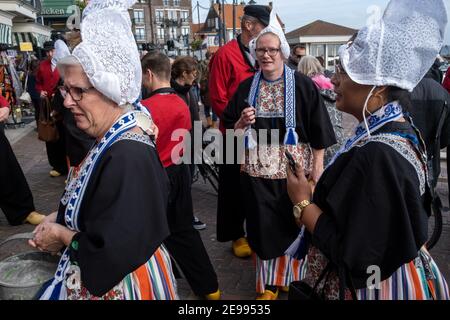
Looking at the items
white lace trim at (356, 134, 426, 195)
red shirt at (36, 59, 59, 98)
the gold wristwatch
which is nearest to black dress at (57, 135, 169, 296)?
the gold wristwatch

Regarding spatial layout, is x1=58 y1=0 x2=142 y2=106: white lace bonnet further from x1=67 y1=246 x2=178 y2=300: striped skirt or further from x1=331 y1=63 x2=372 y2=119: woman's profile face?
x1=331 y1=63 x2=372 y2=119: woman's profile face

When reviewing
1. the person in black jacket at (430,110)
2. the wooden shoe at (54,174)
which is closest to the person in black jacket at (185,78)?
the person in black jacket at (430,110)

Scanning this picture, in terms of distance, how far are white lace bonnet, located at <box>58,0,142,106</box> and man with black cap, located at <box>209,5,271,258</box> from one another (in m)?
2.10

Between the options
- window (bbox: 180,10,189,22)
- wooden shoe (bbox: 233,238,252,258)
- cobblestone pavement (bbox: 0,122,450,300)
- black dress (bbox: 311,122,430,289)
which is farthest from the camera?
window (bbox: 180,10,189,22)

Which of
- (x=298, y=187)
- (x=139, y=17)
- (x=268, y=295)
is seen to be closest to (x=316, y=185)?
(x=298, y=187)

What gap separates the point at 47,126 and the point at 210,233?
3.39 metres

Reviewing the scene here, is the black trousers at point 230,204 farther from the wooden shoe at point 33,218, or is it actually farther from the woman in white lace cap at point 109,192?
the wooden shoe at point 33,218

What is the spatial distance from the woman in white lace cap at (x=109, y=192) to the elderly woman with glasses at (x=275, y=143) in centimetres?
137

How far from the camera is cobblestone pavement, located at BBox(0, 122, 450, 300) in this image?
368 cm

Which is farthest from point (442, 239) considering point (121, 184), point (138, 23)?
point (138, 23)

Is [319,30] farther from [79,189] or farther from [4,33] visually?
[79,189]

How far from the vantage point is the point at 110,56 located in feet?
5.76

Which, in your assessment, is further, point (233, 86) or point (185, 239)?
point (233, 86)

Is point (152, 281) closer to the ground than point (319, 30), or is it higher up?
closer to the ground
